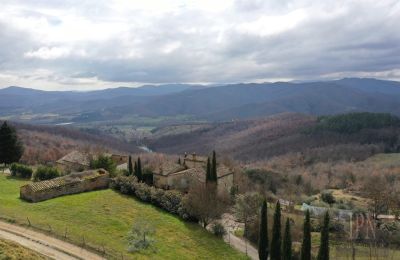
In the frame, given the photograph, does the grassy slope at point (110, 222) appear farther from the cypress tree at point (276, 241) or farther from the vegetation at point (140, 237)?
the cypress tree at point (276, 241)

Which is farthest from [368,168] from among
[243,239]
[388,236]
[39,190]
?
[39,190]

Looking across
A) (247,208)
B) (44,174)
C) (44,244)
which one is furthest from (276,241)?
(44,174)

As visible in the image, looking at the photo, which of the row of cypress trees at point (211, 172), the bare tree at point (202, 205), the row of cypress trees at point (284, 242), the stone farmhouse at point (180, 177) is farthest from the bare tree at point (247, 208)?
the row of cypress trees at point (284, 242)

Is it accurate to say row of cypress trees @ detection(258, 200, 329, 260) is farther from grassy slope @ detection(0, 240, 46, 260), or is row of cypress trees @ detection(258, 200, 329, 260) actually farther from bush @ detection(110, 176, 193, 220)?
grassy slope @ detection(0, 240, 46, 260)

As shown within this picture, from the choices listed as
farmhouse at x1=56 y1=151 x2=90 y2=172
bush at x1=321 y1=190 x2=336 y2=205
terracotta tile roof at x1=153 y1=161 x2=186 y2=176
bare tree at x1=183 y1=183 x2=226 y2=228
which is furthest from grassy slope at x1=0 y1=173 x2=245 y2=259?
bush at x1=321 y1=190 x2=336 y2=205

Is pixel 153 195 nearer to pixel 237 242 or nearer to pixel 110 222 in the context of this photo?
pixel 110 222

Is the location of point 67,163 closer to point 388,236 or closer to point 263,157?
point 388,236
